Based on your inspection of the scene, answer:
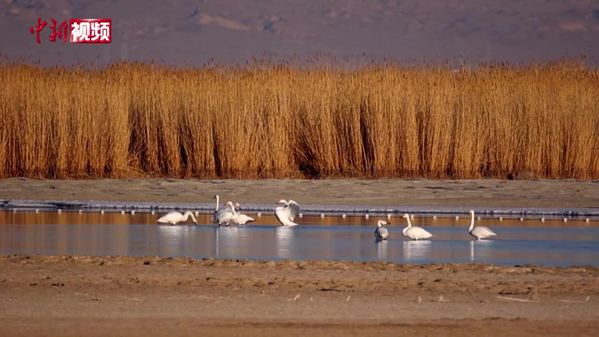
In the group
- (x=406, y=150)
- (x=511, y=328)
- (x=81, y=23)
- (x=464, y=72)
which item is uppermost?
(x=81, y=23)

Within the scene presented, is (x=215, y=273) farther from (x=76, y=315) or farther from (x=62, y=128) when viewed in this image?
(x=62, y=128)

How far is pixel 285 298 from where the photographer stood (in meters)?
9.77

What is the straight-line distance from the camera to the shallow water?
13.1 meters

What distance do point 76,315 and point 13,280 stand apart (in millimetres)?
1921

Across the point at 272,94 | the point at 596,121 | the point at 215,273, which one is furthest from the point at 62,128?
the point at 215,273

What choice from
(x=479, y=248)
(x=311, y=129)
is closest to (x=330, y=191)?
(x=311, y=129)

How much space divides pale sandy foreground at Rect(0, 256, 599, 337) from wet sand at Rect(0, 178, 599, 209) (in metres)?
9.29

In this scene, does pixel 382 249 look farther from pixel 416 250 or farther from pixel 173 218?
pixel 173 218

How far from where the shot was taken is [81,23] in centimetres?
3956

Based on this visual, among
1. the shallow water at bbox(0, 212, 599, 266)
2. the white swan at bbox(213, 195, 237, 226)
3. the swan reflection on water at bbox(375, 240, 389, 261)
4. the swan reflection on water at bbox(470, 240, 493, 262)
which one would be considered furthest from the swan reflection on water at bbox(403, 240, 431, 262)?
the white swan at bbox(213, 195, 237, 226)

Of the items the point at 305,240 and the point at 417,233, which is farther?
the point at 305,240

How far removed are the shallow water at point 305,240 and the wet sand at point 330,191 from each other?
9.04 ft

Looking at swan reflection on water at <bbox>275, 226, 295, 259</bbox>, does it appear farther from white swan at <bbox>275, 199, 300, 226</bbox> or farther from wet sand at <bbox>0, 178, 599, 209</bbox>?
wet sand at <bbox>0, 178, 599, 209</bbox>

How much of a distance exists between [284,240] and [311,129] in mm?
9723
